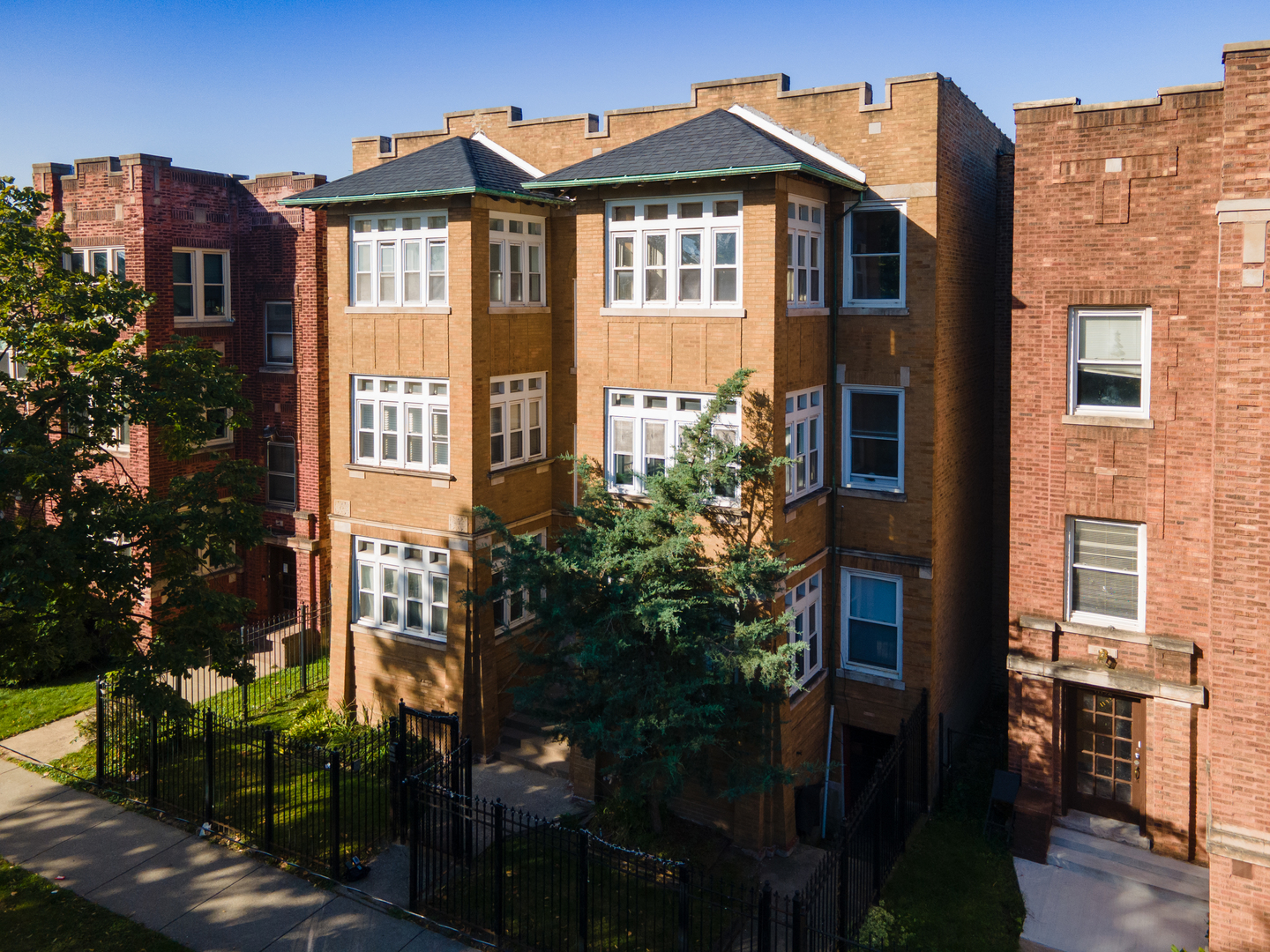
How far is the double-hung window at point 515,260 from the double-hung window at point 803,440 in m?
6.29

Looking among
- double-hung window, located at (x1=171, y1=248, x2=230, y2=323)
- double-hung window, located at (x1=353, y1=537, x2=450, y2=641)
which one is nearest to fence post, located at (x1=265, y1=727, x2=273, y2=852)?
double-hung window, located at (x1=353, y1=537, x2=450, y2=641)

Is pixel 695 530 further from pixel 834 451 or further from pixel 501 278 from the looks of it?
pixel 501 278

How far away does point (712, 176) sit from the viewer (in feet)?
50.6

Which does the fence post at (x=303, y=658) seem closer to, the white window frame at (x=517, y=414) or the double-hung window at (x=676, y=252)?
the white window frame at (x=517, y=414)

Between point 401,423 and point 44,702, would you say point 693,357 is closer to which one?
point 401,423

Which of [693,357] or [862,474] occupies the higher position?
[693,357]

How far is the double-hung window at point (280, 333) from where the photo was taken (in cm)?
2573

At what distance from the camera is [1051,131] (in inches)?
632

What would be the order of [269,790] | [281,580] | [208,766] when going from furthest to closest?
[281,580] < [208,766] < [269,790]

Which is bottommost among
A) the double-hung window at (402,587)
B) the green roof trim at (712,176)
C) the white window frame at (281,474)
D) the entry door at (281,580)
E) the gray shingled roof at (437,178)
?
the entry door at (281,580)

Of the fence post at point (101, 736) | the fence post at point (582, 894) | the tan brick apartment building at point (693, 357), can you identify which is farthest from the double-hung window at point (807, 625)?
the fence post at point (101, 736)

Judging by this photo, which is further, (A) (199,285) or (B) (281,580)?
(B) (281,580)

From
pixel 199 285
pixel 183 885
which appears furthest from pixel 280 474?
pixel 183 885

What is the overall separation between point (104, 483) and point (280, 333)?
10.1 m
